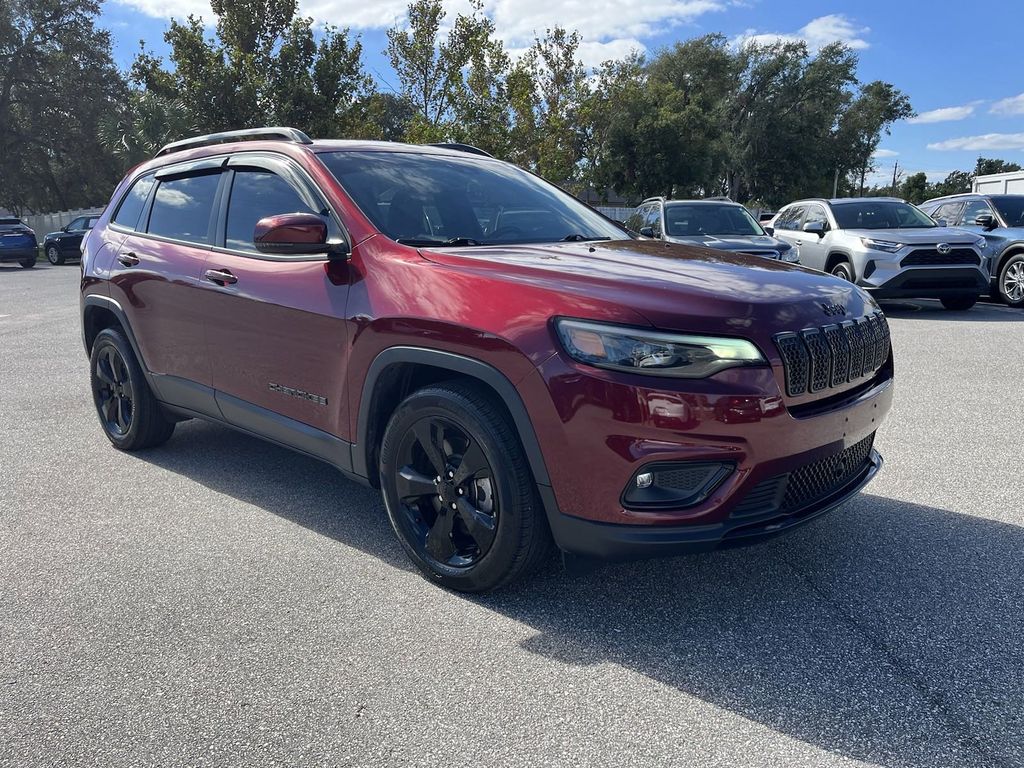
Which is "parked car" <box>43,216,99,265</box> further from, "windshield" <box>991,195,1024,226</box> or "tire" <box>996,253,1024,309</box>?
"tire" <box>996,253,1024,309</box>

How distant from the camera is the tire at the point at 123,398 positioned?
16.3 feet

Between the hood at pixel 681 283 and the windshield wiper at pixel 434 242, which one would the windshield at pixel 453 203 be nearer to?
the windshield wiper at pixel 434 242

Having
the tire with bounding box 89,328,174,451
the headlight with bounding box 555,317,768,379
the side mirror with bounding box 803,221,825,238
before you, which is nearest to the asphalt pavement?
the tire with bounding box 89,328,174,451

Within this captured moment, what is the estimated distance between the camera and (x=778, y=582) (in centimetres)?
330

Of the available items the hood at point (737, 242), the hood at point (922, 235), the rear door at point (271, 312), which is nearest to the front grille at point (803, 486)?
the rear door at point (271, 312)

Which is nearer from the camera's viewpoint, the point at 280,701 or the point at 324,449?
the point at 280,701

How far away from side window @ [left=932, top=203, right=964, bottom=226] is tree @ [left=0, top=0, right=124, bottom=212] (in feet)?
134

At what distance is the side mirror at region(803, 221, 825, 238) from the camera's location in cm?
1196

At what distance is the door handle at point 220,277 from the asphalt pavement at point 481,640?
44.6 inches

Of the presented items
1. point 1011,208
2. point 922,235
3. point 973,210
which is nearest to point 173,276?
point 922,235

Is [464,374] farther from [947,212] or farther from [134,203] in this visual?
[947,212]

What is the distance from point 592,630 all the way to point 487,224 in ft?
6.12

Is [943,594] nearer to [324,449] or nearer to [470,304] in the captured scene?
[470,304]

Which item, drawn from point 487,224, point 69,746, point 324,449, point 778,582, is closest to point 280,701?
point 69,746
